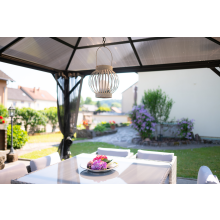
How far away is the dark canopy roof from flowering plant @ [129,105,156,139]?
420 cm

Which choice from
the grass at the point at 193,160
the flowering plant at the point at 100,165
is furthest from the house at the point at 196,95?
the flowering plant at the point at 100,165

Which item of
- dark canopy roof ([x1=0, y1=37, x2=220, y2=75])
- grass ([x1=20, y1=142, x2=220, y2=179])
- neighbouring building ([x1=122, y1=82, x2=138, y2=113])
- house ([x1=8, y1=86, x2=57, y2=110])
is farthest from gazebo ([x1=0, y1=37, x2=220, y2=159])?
house ([x1=8, y1=86, x2=57, y2=110])

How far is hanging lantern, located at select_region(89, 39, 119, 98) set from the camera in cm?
247

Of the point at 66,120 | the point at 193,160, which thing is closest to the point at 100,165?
the point at 66,120

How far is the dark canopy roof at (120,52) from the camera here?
328 centimetres

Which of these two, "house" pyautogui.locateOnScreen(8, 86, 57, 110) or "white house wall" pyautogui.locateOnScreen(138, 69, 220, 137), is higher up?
"house" pyautogui.locateOnScreen(8, 86, 57, 110)

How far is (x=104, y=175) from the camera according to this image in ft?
7.78

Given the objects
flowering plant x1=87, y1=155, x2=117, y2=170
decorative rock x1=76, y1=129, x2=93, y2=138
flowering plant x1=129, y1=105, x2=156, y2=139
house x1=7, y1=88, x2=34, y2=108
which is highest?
house x1=7, y1=88, x2=34, y2=108

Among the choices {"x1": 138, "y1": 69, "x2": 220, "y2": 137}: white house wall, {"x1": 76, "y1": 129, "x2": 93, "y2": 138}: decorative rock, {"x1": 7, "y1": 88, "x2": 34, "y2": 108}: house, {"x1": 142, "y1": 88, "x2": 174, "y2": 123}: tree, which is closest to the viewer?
{"x1": 138, "y1": 69, "x2": 220, "y2": 137}: white house wall

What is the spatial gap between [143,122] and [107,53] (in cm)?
481

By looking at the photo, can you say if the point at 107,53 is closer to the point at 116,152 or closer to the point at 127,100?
the point at 116,152

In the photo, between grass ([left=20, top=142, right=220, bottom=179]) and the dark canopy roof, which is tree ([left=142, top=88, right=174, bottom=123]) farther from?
the dark canopy roof
